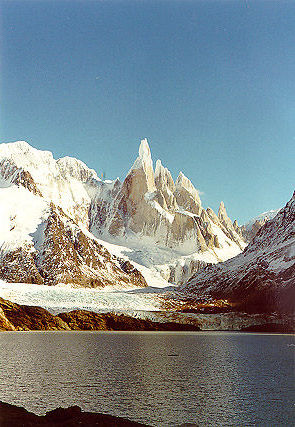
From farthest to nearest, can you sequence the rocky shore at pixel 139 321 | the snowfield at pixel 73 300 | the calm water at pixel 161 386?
1. the snowfield at pixel 73 300
2. the rocky shore at pixel 139 321
3. the calm water at pixel 161 386

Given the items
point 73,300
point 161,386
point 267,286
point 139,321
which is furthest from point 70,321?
point 161,386

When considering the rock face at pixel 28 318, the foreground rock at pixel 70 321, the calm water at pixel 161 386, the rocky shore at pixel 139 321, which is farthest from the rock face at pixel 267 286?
the calm water at pixel 161 386

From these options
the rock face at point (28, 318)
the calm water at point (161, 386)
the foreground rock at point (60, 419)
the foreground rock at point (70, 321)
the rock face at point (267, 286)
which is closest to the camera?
the foreground rock at point (60, 419)

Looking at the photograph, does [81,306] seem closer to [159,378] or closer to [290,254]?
[290,254]

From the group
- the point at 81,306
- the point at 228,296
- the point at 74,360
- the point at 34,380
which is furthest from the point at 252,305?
the point at 34,380

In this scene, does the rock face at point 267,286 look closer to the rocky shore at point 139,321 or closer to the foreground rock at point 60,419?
the rocky shore at point 139,321

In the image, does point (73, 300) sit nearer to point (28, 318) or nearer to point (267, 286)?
point (28, 318)
